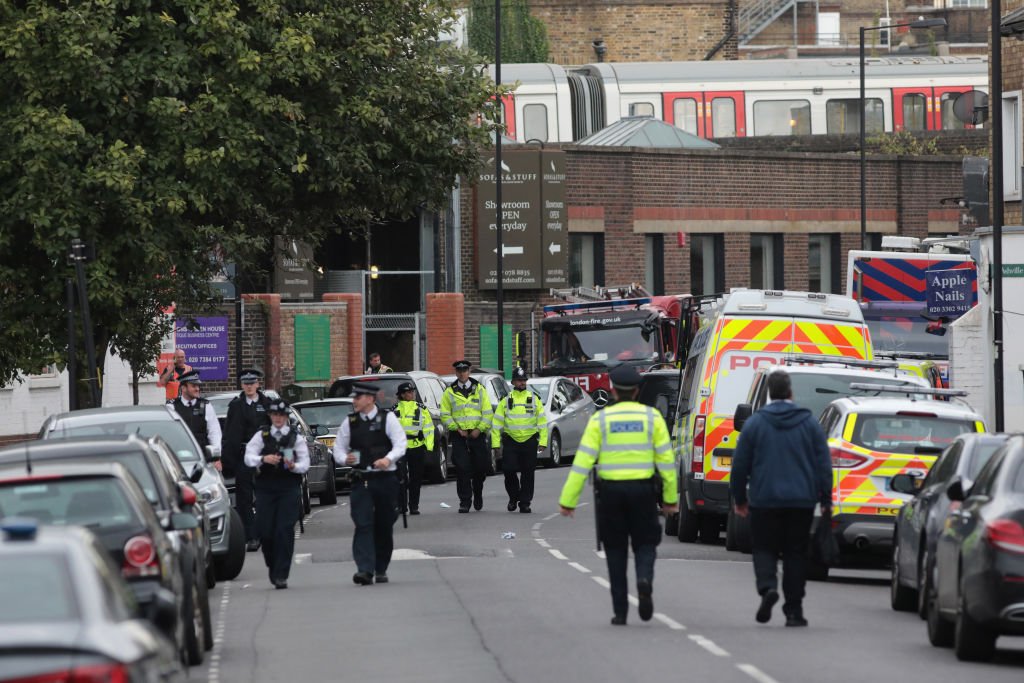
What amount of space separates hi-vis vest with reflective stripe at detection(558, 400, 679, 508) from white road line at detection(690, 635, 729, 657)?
3.49ft

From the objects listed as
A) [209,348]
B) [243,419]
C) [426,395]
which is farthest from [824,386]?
[209,348]

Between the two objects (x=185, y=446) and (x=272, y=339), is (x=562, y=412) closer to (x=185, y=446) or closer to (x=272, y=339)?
(x=272, y=339)

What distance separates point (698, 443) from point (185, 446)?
513 cm

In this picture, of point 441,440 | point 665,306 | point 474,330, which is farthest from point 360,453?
point 474,330

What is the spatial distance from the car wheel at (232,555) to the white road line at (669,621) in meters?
4.84

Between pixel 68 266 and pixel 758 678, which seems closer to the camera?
pixel 758 678

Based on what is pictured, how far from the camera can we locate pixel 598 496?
13.8 metres

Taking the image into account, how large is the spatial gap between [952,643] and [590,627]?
235cm

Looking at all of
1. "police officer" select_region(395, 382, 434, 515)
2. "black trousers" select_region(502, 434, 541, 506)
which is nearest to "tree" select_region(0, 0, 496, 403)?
"police officer" select_region(395, 382, 434, 515)

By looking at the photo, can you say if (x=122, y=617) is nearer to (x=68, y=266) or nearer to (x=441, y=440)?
(x=68, y=266)

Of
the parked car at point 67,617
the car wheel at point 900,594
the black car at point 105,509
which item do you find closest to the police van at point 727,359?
the car wheel at point 900,594

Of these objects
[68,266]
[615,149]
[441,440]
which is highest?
[615,149]

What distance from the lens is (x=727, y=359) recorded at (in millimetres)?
20750

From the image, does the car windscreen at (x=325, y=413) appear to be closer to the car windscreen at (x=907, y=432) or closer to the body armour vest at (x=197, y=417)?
the body armour vest at (x=197, y=417)
